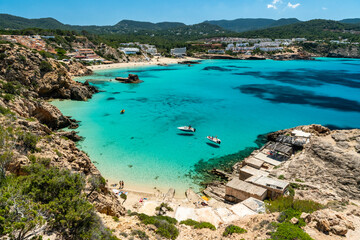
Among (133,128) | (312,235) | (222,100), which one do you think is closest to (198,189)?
(312,235)

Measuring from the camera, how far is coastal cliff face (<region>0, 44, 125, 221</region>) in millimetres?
11258

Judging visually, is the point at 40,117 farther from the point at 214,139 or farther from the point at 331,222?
the point at 331,222

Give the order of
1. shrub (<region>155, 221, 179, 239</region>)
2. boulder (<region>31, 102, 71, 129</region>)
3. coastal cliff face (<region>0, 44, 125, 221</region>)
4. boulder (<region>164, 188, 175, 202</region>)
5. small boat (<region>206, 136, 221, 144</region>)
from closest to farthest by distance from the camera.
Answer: shrub (<region>155, 221, 179, 239</region>)
coastal cliff face (<region>0, 44, 125, 221</region>)
boulder (<region>164, 188, 175, 202</region>)
boulder (<region>31, 102, 71, 129</region>)
small boat (<region>206, 136, 221, 144</region>)

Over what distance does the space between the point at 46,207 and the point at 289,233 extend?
9.28m

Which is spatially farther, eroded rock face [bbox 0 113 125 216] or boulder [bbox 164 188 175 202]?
boulder [bbox 164 188 175 202]

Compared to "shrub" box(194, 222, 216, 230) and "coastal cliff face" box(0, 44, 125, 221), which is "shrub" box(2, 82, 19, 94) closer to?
"coastal cliff face" box(0, 44, 125, 221)

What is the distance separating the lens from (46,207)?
725 centimetres

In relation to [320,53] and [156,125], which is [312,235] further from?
[320,53]

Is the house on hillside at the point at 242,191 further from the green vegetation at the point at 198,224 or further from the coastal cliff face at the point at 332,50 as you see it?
the coastal cliff face at the point at 332,50

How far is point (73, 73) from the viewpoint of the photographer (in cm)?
6594

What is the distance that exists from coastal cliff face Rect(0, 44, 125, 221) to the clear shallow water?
323 centimetres

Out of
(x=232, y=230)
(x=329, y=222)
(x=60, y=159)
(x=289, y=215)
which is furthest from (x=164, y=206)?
(x=329, y=222)

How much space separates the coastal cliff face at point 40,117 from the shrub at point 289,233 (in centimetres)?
814

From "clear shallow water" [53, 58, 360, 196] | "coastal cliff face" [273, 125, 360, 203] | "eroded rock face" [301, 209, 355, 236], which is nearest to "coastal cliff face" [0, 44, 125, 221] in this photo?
"clear shallow water" [53, 58, 360, 196]
